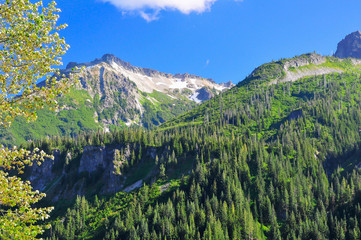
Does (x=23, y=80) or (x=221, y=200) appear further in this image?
(x=221, y=200)

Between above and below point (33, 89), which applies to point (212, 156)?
above

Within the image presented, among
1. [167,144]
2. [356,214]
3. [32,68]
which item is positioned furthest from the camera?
[167,144]

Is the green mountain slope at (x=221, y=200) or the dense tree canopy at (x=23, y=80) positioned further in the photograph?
the green mountain slope at (x=221, y=200)

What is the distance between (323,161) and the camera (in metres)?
197

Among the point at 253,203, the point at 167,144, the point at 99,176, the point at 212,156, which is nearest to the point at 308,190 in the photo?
the point at 253,203

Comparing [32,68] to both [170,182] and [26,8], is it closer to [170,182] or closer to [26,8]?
[26,8]

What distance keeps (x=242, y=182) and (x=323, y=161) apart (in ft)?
306

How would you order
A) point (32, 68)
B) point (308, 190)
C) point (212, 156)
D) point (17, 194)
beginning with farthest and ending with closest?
point (212, 156), point (308, 190), point (32, 68), point (17, 194)

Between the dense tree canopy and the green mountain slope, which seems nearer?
the dense tree canopy

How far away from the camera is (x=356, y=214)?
399ft

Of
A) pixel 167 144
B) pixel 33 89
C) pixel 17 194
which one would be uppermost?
pixel 167 144

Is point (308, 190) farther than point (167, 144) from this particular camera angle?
No

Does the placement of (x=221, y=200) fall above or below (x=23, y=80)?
below

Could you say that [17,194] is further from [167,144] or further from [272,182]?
[167,144]
